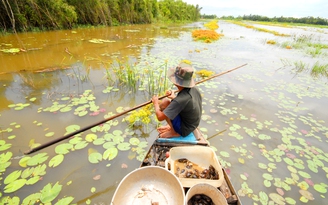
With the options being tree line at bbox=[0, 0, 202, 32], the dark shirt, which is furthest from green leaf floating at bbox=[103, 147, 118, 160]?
tree line at bbox=[0, 0, 202, 32]

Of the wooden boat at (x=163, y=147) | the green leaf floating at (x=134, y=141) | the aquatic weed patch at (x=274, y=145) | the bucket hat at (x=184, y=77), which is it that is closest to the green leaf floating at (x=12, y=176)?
the green leaf floating at (x=134, y=141)

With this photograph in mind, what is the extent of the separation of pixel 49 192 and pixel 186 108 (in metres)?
2.08

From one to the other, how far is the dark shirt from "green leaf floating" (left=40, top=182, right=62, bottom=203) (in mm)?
1752

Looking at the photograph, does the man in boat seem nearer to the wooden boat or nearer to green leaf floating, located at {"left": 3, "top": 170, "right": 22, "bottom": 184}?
the wooden boat

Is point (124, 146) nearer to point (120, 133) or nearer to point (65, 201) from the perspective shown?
point (120, 133)

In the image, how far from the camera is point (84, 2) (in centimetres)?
1406

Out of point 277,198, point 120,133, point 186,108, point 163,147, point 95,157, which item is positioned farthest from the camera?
point 120,133

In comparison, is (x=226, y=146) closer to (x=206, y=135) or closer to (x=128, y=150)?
(x=206, y=135)

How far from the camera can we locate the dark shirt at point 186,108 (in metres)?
2.10

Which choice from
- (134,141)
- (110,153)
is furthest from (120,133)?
(110,153)

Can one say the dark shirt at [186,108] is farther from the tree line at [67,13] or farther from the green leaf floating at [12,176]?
the tree line at [67,13]

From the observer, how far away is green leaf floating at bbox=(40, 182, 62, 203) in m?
2.02

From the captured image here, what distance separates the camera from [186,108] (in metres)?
2.19

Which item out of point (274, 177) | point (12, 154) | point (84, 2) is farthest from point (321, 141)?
point (84, 2)
